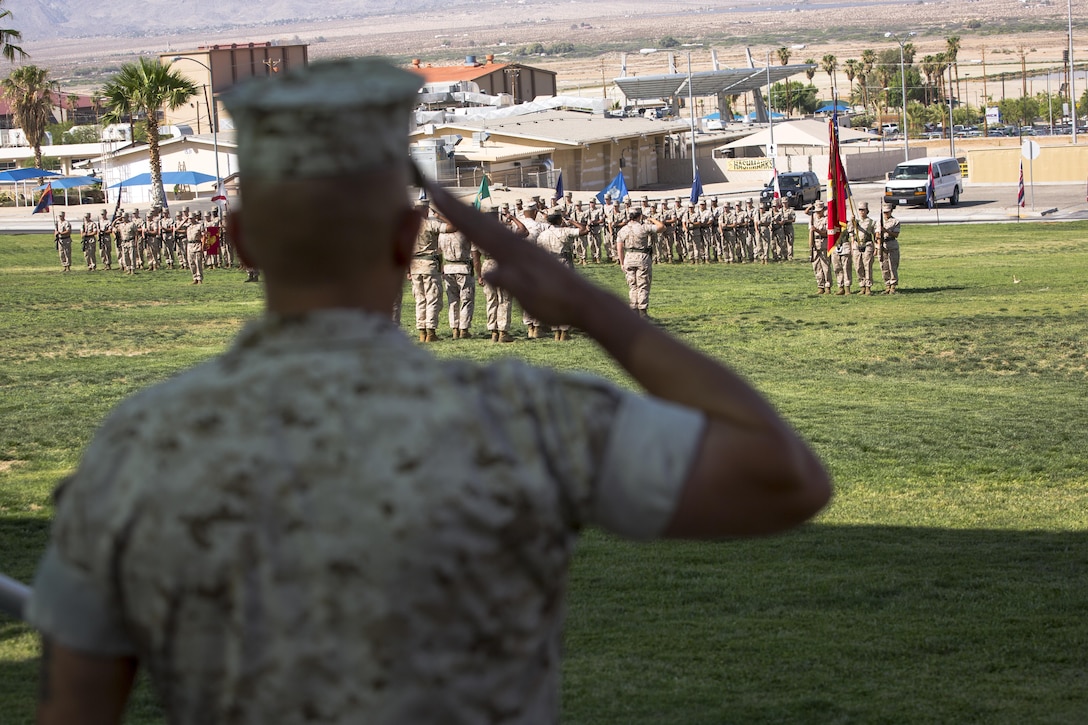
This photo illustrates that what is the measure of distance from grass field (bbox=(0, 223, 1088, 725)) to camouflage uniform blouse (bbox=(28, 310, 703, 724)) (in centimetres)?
406

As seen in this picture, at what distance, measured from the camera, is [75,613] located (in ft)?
5.75

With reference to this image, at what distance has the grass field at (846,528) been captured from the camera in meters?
6.07

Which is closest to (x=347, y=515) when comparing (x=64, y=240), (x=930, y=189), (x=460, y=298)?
(x=460, y=298)

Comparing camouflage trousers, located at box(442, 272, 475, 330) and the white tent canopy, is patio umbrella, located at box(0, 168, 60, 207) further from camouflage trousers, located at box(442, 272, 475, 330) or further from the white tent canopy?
camouflage trousers, located at box(442, 272, 475, 330)

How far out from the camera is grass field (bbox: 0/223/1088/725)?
6066 millimetres

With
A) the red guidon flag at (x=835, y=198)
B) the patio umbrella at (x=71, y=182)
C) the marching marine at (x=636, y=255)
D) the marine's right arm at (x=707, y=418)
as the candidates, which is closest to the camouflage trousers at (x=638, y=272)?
the marching marine at (x=636, y=255)

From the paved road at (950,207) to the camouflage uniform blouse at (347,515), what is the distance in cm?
4409

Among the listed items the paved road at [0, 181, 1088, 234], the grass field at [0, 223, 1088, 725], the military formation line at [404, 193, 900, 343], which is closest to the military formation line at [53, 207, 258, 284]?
the military formation line at [404, 193, 900, 343]

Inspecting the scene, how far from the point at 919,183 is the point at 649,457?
5096 cm

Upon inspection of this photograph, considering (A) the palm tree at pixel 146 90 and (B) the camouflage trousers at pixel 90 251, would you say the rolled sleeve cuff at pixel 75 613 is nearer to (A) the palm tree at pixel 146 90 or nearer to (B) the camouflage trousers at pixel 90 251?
(B) the camouflage trousers at pixel 90 251

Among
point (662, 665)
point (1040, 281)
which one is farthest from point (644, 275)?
point (662, 665)

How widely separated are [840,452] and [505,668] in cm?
1051

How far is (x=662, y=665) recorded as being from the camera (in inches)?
252

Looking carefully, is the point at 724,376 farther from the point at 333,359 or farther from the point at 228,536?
the point at 228,536
